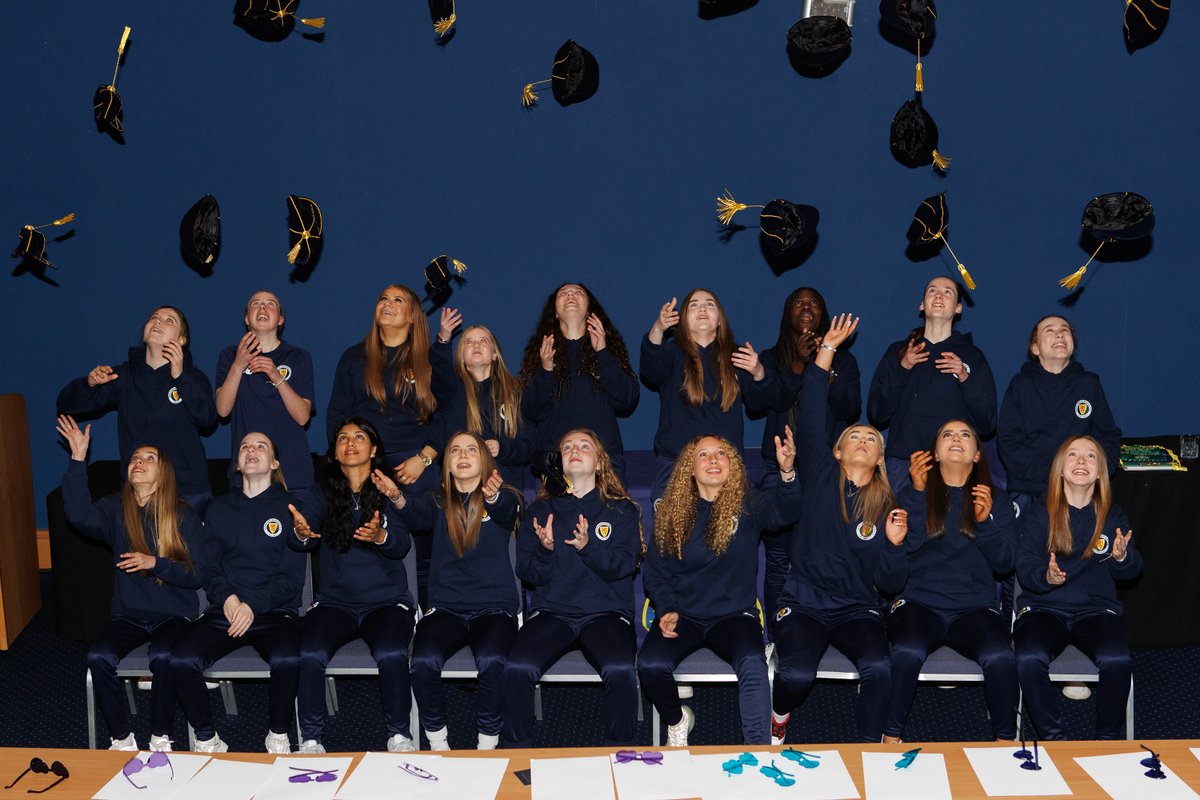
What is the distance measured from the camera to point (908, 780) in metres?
2.71

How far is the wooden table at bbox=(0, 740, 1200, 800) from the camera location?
8.85 feet

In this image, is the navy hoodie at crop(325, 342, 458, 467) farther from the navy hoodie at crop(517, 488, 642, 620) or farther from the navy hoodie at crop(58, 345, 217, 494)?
the navy hoodie at crop(517, 488, 642, 620)

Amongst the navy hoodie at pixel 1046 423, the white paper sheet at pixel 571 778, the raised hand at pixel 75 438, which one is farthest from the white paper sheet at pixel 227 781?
the navy hoodie at pixel 1046 423

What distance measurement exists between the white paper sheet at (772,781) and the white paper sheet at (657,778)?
0.03 meters

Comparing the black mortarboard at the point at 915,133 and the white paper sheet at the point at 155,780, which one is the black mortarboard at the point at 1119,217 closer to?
the black mortarboard at the point at 915,133

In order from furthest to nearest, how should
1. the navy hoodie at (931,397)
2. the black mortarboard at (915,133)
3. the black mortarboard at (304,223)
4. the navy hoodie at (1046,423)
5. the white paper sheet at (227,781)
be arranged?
the black mortarboard at (304,223)
the black mortarboard at (915,133)
the navy hoodie at (931,397)
the navy hoodie at (1046,423)
the white paper sheet at (227,781)

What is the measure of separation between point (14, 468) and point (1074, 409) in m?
4.91

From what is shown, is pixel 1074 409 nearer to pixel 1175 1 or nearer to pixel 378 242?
pixel 1175 1

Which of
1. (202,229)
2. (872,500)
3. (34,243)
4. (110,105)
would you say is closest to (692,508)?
(872,500)

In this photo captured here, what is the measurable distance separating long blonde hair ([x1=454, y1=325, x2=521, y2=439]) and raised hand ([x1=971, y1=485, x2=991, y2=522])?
1.87 metres

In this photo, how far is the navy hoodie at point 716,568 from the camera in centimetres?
416

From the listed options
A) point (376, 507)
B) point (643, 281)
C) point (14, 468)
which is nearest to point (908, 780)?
point (376, 507)

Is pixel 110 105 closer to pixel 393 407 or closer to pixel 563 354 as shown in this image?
pixel 393 407

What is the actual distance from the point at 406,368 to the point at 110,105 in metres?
2.17
